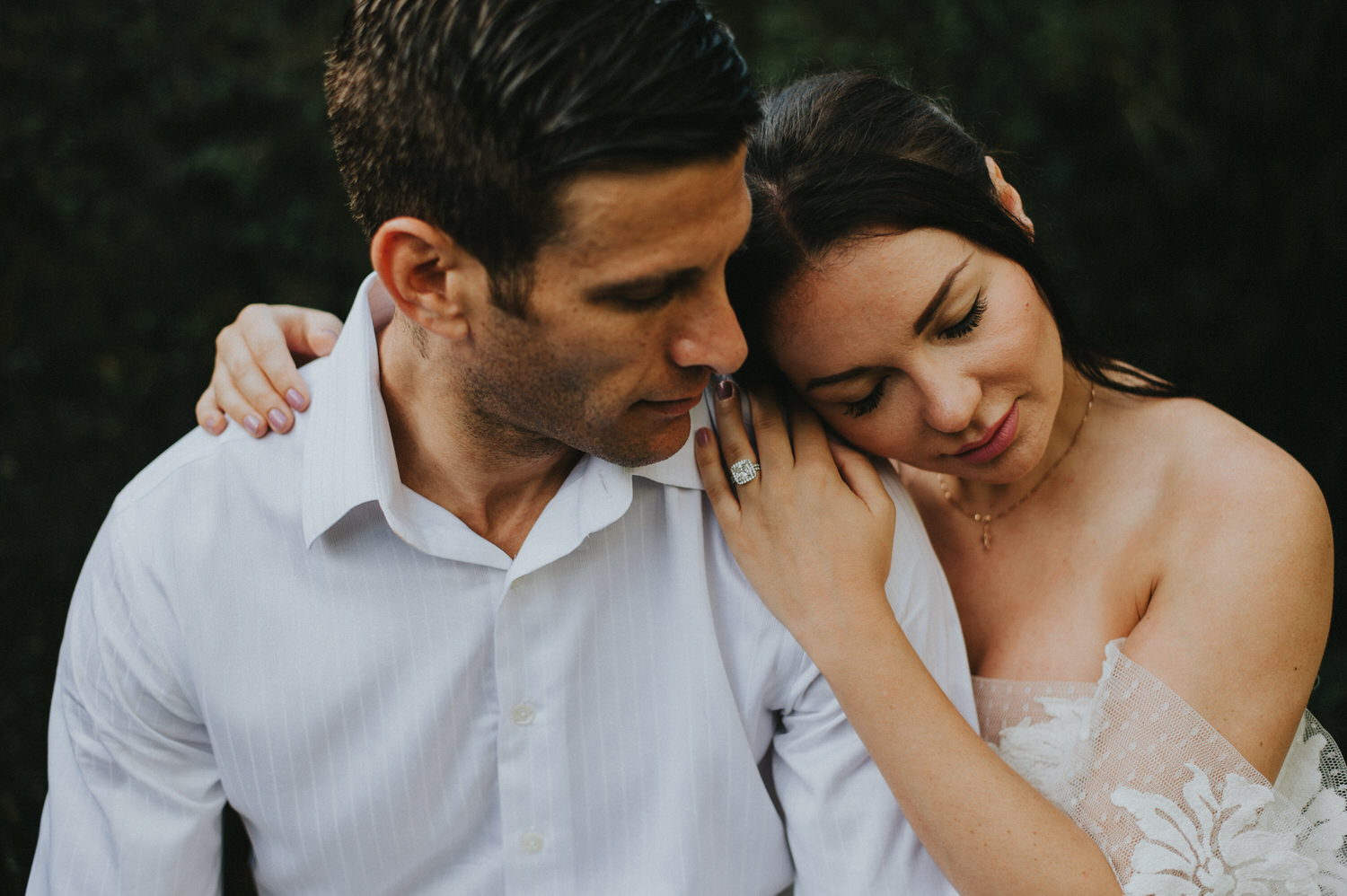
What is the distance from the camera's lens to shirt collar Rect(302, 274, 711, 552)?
64.4 inches

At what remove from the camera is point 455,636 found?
1721 mm

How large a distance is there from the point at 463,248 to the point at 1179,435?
137cm

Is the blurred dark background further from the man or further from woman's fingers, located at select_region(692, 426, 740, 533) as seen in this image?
woman's fingers, located at select_region(692, 426, 740, 533)

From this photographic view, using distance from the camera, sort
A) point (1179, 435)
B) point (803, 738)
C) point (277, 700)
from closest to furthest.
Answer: point (277, 700) → point (803, 738) → point (1179, 435)

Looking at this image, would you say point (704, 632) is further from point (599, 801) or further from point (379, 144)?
point (379, 144)

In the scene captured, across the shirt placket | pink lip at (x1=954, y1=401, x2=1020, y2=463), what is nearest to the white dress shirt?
the shirt placket

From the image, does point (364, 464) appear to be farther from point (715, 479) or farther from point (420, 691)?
point (715, 479)

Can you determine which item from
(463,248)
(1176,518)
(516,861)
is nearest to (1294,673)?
(1176,518)

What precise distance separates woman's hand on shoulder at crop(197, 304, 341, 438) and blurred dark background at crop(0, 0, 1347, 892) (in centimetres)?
179

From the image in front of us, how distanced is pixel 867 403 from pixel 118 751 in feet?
4.45

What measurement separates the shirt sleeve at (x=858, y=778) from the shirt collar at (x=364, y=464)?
403mm

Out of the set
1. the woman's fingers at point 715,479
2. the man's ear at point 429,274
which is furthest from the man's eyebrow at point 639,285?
the woman's fingers at point 715,479

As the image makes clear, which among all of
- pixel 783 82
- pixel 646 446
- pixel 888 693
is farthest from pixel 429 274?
pixel 783 82

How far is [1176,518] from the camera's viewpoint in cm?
190
